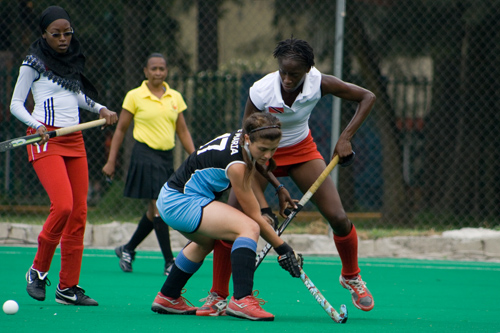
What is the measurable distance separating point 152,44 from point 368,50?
9.36ft

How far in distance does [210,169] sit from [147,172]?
2592 millimetres

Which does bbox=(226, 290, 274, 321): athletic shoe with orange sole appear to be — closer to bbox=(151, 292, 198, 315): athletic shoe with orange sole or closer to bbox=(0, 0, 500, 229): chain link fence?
bbox=(151, 292, 198, 315): athletic shoe with orange sole

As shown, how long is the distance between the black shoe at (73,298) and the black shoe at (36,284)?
126 millimetres

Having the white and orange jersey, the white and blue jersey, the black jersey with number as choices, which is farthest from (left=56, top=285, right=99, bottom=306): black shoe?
the white and orange jersey

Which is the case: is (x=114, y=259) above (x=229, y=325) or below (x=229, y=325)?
below

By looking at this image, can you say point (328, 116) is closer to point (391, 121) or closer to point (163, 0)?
point (391, 121)

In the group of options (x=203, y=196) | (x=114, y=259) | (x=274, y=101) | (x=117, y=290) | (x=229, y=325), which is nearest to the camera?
(x=229, y=325)

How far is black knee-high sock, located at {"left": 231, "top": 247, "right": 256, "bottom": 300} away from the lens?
4.05 metres

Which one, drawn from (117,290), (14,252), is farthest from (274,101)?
(14,252)

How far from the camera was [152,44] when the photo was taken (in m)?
9.34

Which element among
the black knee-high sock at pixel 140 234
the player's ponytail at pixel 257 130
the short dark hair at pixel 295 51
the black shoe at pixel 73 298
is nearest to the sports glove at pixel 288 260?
the player's ponytail at pixel 257 130

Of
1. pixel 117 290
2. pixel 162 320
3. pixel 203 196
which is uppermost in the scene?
pixel 203 196

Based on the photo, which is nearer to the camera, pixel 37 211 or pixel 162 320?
pixel 162 320

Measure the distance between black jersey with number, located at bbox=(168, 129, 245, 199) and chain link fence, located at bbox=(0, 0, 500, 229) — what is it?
4.21 meters
